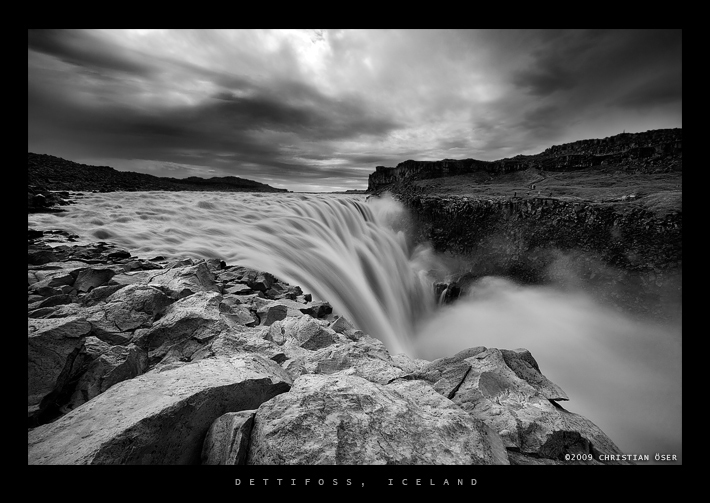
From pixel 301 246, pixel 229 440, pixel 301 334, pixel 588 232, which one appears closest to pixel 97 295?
pixel 301 334

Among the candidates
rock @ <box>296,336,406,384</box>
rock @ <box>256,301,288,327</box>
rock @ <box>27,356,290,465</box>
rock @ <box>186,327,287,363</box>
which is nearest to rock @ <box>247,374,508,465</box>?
rock @ <box>27,356,290,465</box>

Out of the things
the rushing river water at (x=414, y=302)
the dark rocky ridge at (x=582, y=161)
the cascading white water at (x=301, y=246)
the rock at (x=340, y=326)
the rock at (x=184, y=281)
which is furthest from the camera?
the dark rocky ridge at (x=582, y=161)

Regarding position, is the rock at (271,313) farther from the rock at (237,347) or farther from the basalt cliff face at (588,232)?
the basalt cliff face at (588,232)

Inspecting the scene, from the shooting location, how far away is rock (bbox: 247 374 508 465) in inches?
70.1

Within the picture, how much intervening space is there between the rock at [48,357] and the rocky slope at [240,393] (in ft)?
0.04

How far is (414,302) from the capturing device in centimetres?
1540

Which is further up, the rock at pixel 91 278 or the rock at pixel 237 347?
the rock at pixel 91 278

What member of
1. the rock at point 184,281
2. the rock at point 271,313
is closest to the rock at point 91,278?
the rock at point 184,281

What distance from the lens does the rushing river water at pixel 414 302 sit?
848 centimetres

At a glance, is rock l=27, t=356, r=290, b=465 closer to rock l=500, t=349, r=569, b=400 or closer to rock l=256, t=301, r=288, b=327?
rock l=256, t=301, r=288, b=327

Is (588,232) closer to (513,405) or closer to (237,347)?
(513,405)

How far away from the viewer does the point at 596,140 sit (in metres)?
37.9
